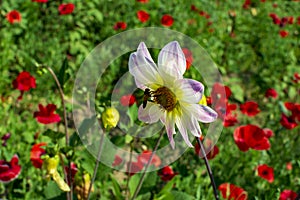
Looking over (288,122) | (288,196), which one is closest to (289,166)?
(288,122)

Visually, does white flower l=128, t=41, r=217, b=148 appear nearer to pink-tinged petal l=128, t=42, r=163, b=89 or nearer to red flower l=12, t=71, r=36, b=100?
pink-tinged petal l=128, t=42, r=163, b=89

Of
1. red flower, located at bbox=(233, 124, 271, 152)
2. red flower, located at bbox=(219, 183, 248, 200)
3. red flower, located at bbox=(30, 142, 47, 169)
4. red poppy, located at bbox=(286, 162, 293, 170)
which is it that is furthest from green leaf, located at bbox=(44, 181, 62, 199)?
red poppy, located at bbox=(286, 162, 293, 170)

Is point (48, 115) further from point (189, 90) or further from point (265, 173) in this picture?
point (189, 90)

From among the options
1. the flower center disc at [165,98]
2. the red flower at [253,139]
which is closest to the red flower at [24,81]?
the red flower at [253,139]

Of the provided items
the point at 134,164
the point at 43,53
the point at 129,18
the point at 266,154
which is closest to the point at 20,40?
the point at 43,53

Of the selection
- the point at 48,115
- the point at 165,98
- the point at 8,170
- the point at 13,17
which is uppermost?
the point at 13,17

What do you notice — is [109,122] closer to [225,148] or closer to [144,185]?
[144,185]

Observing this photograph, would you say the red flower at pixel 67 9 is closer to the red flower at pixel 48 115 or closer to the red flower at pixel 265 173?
the red flower at pixel 48 115
